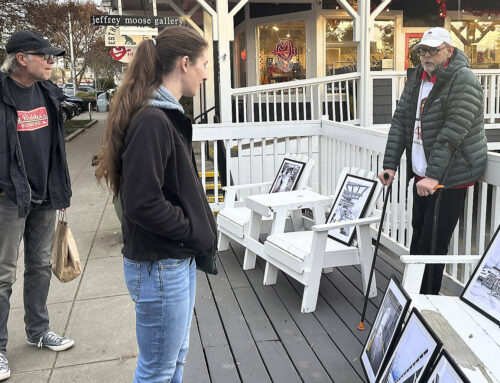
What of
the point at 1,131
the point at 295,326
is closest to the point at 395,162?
the point at 295,326

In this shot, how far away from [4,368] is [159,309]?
1.51 m

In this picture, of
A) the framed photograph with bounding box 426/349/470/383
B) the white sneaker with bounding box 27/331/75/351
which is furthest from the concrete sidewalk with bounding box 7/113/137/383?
the framed photograph with bounding box 426/349/470/383

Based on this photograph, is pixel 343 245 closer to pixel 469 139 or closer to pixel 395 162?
pixel 395 162

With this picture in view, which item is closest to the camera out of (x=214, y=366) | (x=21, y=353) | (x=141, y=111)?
(x=141, y=111)

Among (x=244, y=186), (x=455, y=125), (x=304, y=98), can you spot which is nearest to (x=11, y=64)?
(x=455, y=125)

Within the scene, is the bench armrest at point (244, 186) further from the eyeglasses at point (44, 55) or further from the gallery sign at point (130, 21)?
the gallery sign at point (130, 21)

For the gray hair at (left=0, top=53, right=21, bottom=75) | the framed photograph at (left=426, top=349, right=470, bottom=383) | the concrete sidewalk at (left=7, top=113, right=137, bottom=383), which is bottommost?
the concrete sidewalk at (left=7, top=113, right=137, bottom=383)

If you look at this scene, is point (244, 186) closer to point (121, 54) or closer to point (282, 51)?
point (121, 54)

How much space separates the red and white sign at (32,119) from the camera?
2.71 meters

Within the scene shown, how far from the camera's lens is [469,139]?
2.92 metres

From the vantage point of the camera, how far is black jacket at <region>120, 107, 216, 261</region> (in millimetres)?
1647

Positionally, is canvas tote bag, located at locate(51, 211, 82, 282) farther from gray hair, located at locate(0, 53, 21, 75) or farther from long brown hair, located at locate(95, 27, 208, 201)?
long brown hair, located at locate(95, 27, 208, 201)

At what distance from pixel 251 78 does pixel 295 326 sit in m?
9.72

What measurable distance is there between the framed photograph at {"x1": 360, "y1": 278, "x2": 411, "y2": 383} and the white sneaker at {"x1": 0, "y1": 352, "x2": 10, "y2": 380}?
189 cm
